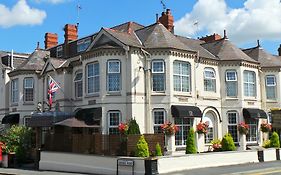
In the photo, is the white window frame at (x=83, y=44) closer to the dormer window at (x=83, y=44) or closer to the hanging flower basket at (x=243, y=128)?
the dormer window at (x=83, y=44)

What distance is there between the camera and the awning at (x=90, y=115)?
91.1 feet

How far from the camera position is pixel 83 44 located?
122 ft

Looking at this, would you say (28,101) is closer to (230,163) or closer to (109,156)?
(109,156)

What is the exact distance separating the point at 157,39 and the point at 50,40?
1995 cm

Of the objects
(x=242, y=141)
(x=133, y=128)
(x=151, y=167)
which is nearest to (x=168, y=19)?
(x=242, y=141)

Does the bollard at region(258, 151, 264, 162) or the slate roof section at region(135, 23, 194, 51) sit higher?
the slate roof section at region(135, 23, 194, 51)

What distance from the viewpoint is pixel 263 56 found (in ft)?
120

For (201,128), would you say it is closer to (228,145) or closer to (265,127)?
(228,145)

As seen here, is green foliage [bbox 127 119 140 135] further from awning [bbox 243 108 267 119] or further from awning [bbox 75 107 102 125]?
awning [bbox 243 108 267 119]

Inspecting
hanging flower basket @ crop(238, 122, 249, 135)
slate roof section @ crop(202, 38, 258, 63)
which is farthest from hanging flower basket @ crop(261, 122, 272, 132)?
slate roof section @ crop(202, 38, 258, 63)

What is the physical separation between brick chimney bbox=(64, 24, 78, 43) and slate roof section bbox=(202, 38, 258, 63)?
1320 centimetres

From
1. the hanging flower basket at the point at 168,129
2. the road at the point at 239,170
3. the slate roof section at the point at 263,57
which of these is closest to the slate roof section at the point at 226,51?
the slate roof section at the point at 263,57

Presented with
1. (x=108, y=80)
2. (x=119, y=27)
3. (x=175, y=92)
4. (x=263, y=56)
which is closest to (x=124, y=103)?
(x=108, y=80)

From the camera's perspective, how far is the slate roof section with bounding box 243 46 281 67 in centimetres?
3556
